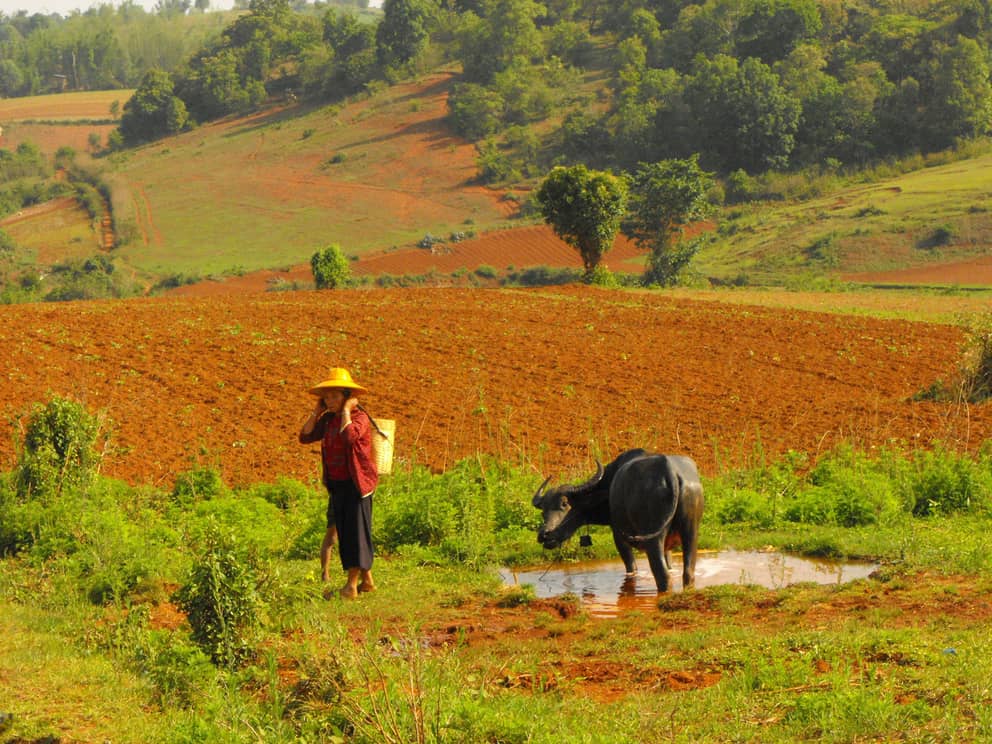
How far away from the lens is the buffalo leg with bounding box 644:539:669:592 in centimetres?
984

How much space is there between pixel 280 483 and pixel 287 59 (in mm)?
102187

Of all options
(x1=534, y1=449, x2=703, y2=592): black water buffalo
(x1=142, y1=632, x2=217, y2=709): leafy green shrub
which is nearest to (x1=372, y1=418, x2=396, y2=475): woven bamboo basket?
(x1=534, y1=449, x2=703, y2=592): black water buffalo

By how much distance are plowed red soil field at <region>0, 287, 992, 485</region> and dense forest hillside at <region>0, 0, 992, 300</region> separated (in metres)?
21.6

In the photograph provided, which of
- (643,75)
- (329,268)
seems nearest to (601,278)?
(329,268)

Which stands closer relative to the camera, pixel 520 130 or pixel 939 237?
pixel 939 237

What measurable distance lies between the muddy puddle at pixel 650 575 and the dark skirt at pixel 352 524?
1452 millimetres

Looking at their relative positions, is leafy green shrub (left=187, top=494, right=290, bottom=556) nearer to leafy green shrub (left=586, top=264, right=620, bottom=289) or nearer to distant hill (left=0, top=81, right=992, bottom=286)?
leafy green shrub (left=586, top=264, right=620, bottom=289)

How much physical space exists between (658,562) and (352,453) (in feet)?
8.11

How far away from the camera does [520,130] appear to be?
275 feet

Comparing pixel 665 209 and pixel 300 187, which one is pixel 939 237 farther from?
pixel 300 187

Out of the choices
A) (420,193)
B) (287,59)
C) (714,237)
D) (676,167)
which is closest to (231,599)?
(676,167)

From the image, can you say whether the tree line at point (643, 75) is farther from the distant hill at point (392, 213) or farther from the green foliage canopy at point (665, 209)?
the green foliage canopy at point (665, 209)

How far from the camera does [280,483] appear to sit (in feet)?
44.7

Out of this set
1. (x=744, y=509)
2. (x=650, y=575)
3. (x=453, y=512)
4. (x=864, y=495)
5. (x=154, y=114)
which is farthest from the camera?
(x=154, y=114)
